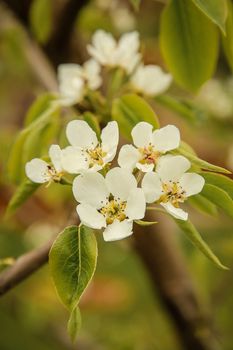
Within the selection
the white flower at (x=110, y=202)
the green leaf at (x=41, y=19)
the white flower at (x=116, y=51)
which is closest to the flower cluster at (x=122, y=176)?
the white flower at (x=110, y=202)

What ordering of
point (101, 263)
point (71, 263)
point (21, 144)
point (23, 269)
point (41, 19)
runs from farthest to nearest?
point (101, 263) → point (41, 19) → point (21, 144) → point (23, 269) → point (71, 263)

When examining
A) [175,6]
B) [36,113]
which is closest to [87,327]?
[36,113]

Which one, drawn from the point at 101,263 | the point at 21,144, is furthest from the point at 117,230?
the point at 101,263

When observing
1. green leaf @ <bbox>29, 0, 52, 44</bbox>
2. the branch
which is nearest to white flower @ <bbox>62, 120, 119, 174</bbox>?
the branch

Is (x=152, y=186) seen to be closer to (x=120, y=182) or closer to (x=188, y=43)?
(x=120, y=182)

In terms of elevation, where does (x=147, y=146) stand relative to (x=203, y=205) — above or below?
above

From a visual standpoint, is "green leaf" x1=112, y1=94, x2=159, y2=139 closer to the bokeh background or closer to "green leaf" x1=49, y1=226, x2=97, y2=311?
"green leaf" x1=49, y1=226, x2=97, y2=311

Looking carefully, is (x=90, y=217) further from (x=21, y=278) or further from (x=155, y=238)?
(x=155, y=238)
